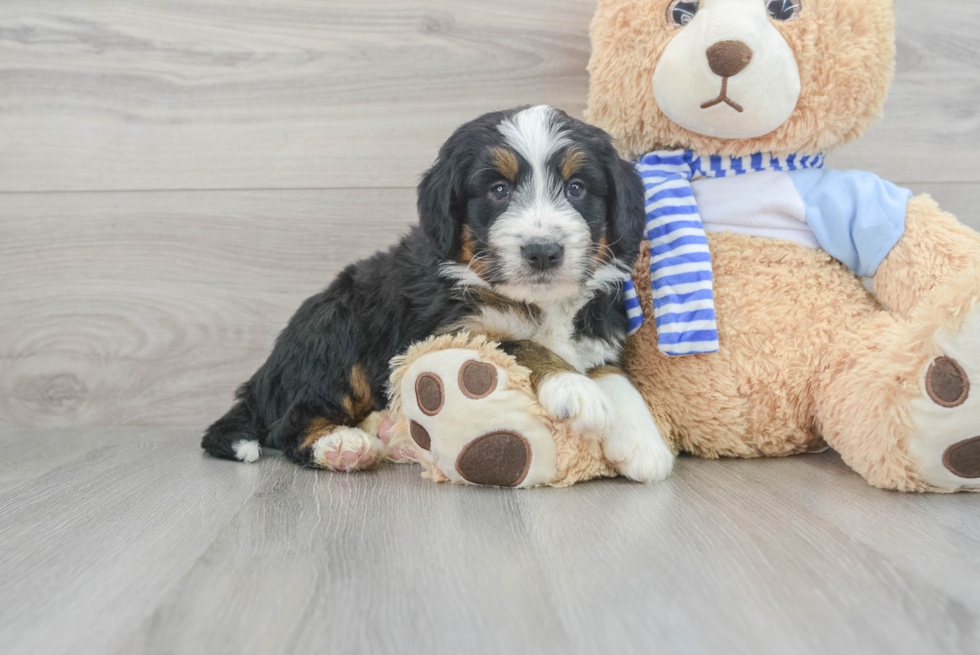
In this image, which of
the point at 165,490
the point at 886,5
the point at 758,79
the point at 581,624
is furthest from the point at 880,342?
the point at 165,490

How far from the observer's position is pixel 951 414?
139 centimetres

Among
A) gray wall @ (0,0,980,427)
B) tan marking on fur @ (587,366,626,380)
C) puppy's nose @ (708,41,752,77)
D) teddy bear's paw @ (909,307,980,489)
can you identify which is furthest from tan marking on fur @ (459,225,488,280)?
teddy bear's paw @ (909,307,980,489)

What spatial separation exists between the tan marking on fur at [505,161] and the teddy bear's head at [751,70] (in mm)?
431

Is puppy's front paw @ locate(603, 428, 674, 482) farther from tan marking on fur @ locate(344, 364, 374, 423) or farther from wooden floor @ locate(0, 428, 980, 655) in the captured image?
tan marking on fur @ locate(344, 364, 374, 423)

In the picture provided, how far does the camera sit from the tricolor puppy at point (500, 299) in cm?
157

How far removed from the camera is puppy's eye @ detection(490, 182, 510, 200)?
1648 millimetres

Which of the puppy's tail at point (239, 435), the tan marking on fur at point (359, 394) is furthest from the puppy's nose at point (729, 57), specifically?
the puppy's tail at point (239, 435)

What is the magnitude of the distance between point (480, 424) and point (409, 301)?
44 cm

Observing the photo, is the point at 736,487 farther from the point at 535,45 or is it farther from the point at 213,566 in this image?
the point at 535,45

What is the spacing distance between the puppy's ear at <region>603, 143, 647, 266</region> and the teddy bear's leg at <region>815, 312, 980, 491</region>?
0.53 meters

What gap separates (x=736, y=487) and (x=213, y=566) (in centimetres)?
103

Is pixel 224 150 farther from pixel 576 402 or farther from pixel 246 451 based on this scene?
pixel 576 402

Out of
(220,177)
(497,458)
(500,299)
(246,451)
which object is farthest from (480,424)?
(220,177)

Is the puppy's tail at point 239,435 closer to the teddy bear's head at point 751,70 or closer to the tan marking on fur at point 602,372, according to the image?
the tan marking on fur at point 602,372
